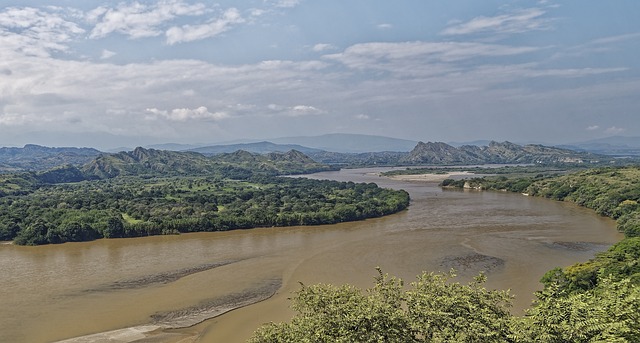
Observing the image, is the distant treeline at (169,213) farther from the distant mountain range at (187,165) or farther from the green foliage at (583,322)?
the distant mountain range at (187,165)

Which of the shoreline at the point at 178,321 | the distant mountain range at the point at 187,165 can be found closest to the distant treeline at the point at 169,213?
the shoreline at the point at 178,321

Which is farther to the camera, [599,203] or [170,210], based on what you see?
[599,203]

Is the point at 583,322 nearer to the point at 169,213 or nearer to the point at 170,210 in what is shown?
the point at 169,213

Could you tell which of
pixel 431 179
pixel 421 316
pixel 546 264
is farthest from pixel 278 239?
pixel 431 179

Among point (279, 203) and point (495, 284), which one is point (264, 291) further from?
point (279, 203)

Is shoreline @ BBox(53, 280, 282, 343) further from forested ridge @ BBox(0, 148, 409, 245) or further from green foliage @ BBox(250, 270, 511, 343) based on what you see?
forested ridge @ BBox(0, 148, 409, 245)

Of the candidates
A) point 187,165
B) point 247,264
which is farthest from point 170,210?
point 187,165

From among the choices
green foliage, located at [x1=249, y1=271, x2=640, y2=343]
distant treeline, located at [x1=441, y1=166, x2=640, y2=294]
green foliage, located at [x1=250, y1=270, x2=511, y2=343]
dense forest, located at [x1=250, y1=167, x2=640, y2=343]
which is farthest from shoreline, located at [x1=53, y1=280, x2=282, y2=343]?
distant treeline, located at [x1=441, y1=166, x2=640, y2=294]

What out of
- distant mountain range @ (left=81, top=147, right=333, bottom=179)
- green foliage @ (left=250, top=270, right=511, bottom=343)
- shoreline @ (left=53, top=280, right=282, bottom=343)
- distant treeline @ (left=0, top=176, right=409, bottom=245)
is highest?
distant mountain range @ (left=81, top=147, right=333, bottom=179)
